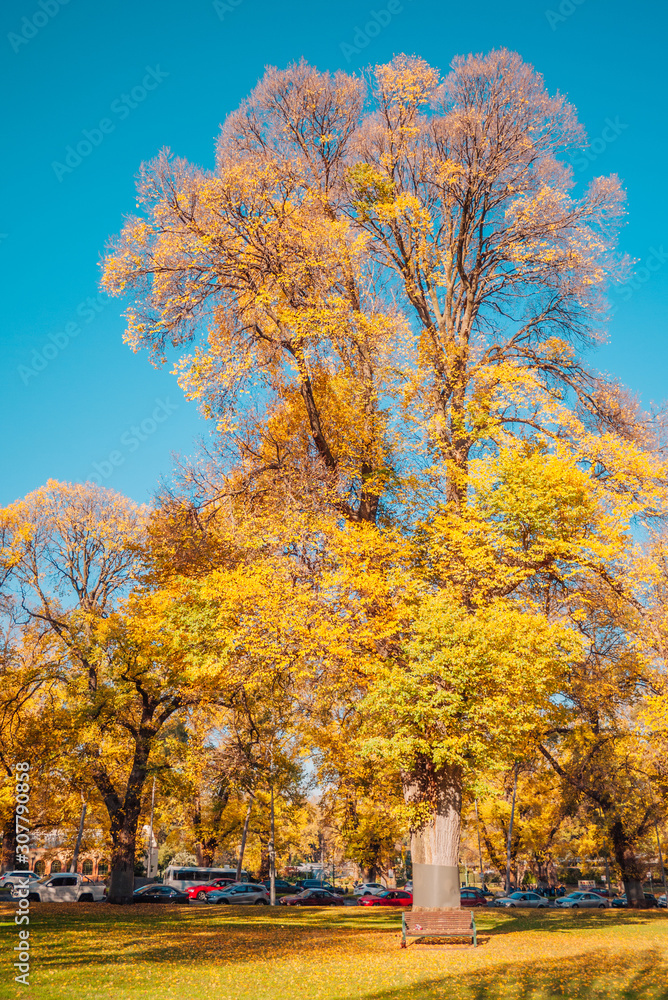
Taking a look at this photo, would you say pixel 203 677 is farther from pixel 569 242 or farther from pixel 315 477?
pixel 569 242

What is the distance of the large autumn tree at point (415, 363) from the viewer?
15273mm

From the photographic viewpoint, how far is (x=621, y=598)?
16344 mm

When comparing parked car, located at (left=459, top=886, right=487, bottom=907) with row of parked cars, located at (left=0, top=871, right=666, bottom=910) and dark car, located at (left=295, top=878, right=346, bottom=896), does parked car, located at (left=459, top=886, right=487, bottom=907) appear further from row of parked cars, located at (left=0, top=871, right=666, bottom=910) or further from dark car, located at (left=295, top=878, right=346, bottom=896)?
dark car, located at (left=295, top=878, right=346, bottom=896)

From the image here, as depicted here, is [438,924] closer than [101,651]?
Yes

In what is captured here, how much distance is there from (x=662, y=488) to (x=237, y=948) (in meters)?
13.3

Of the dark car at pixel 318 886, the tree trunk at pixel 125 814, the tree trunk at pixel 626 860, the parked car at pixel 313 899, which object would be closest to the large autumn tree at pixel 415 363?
the tree trunk at pixel 125 814

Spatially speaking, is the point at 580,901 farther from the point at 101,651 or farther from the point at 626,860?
the point at 101,651

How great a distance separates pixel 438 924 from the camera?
1374 centimetres

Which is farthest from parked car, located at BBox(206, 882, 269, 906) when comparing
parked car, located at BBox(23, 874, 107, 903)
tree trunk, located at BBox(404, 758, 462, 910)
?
tree trunk, located at BBox(404, 758, 462, 910)

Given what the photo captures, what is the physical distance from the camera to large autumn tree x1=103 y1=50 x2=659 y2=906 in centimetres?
1527

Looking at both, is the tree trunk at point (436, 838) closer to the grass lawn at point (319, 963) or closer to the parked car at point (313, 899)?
the grass lawn at point (319, 963)

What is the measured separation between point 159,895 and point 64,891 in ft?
14.9

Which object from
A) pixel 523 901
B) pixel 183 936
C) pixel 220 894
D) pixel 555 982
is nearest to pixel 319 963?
pixel 555 982

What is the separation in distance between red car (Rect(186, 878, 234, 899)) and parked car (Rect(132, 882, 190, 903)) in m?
0.35
